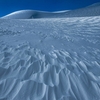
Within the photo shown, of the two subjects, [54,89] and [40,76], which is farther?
[40,76]

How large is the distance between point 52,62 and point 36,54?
2.17 feet

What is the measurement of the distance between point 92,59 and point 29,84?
6.66 feet

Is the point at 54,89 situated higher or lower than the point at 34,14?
higher

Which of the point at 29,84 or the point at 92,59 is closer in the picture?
the point at 29,84

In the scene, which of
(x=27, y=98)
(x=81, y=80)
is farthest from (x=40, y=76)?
(x=81, y=80)

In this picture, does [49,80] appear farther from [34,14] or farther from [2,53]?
[34,14]

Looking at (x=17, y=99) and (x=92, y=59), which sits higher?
(x=17, y=99)

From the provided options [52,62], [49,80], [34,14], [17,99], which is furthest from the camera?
[34,14]

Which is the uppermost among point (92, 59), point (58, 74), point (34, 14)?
point (58, 74)

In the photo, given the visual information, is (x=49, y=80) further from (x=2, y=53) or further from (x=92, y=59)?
(x=2, y=53)

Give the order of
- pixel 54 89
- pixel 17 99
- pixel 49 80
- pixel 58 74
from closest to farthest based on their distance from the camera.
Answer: pixel 17 99 → pixel 54 89 → pixel 49 80 → pixel 58 74

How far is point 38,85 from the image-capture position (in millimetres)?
2053

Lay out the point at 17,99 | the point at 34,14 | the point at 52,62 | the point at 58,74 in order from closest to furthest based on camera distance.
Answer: the point at 17,99
the point at 58,74
the point at 52,62
the point at 34,14

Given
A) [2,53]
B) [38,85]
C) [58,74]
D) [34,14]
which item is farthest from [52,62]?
[34,14]
